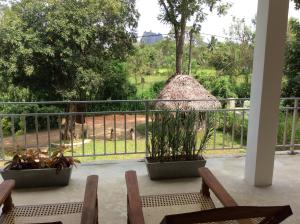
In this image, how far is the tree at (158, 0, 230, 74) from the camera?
8.12 m

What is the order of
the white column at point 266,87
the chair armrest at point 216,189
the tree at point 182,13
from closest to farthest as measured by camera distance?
the chair armrest at point 216,189 < the white column at point 266,87 < the tree at point 182,13

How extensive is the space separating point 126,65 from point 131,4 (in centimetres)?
230

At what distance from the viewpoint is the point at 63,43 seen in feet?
21.1

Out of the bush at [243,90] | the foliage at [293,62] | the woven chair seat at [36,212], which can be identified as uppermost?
the foliage at [293,62]

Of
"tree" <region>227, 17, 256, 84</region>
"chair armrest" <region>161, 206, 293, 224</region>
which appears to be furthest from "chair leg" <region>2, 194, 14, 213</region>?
"tree" <region>227, 17, 256, 84</region>

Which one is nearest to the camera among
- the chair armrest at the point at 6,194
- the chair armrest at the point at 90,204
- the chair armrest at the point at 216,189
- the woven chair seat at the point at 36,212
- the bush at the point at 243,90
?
the chair armrest at the point at 90,204

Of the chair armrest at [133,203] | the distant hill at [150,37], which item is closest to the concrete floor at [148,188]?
the chair armrest at [133,203]

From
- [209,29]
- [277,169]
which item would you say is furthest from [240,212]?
[209,29]

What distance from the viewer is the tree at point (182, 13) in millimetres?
8125

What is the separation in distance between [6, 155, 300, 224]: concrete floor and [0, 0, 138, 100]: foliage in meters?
3.50

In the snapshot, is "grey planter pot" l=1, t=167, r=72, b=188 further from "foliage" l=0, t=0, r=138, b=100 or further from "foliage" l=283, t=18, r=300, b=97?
"foliage" l=283, t=18, r=300, b=97

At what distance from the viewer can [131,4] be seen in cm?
716

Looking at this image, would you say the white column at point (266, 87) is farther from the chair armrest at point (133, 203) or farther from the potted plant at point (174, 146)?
the chair armrest at point (133, 203)

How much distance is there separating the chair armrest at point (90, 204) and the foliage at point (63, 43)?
4.79 metres
